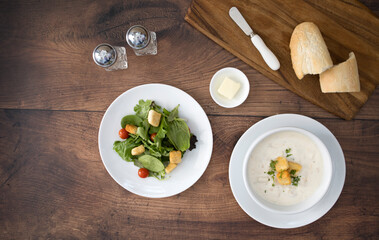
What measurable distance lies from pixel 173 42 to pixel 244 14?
1.60 ft

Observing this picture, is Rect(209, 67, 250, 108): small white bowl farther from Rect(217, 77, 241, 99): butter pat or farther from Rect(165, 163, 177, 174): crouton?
Rect(165, 163, 177, 174): crouton

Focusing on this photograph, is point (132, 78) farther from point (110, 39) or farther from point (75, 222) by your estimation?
point (75, 222)

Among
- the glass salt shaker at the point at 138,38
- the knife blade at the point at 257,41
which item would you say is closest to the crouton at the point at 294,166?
the knife blade at the point at 257,41

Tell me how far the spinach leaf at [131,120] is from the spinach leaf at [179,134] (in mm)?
203

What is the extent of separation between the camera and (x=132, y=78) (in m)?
1.85

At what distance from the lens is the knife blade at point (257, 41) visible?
165 centimetres

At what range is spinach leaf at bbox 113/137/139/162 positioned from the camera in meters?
1.74

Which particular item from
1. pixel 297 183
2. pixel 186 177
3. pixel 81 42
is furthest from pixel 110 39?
pixel 297 183

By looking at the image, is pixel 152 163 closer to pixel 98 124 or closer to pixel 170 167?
pixel 170 167

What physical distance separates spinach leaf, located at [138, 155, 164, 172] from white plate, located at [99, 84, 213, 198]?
10cm

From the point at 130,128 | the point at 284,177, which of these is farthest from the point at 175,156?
the point at 284,177

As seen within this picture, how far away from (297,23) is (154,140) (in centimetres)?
115

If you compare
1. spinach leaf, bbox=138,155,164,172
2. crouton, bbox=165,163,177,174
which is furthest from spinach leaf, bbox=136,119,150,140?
crouton, bbox=165,163,177,174

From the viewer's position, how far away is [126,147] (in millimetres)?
1731
